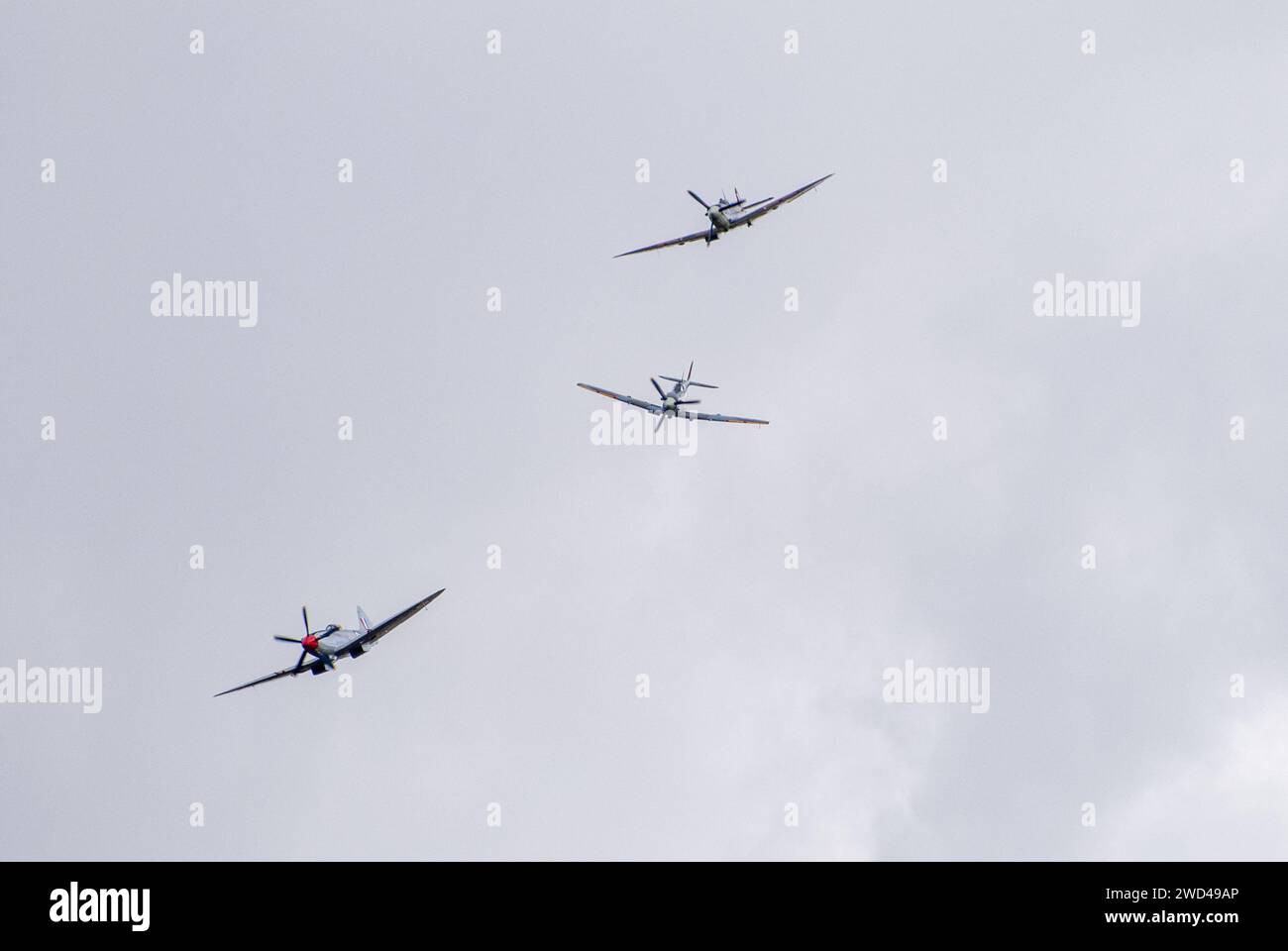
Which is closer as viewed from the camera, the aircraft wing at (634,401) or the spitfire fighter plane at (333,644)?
the spitfire fighter plane at (333,644)

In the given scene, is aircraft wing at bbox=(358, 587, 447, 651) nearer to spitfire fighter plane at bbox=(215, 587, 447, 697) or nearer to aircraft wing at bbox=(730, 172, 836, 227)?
spitfire fighter plane at bbox=(215, 587, 447, 697)

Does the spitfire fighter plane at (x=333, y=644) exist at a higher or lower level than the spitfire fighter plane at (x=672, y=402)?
lower

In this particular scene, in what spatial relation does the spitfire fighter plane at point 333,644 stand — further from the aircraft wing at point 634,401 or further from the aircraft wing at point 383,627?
the aircraft wing at point 634,401

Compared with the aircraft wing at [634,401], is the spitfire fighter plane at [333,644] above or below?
below

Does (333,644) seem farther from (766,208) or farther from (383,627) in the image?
(766,208)

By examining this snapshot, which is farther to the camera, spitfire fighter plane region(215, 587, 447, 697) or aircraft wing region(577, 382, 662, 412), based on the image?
aircraft wing region(577, 382, 662, 412)

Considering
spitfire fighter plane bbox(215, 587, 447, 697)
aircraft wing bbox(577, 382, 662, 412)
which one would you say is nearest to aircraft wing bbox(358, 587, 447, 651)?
spitfire fighter plane bbox(215, 587, 447, 697)

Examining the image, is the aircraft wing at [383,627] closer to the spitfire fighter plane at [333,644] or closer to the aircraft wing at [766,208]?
the spitfire fighter plane at [333,644]

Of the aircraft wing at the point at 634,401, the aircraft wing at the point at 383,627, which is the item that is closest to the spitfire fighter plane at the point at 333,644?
the aircraft wing at the point at 383,627

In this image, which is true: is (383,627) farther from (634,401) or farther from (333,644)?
(634,401)

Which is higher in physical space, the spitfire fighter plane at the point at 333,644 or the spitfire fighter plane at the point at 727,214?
the spitfire fighter plane at the point at 727,214

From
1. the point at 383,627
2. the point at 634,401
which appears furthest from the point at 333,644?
the point at 634,401
